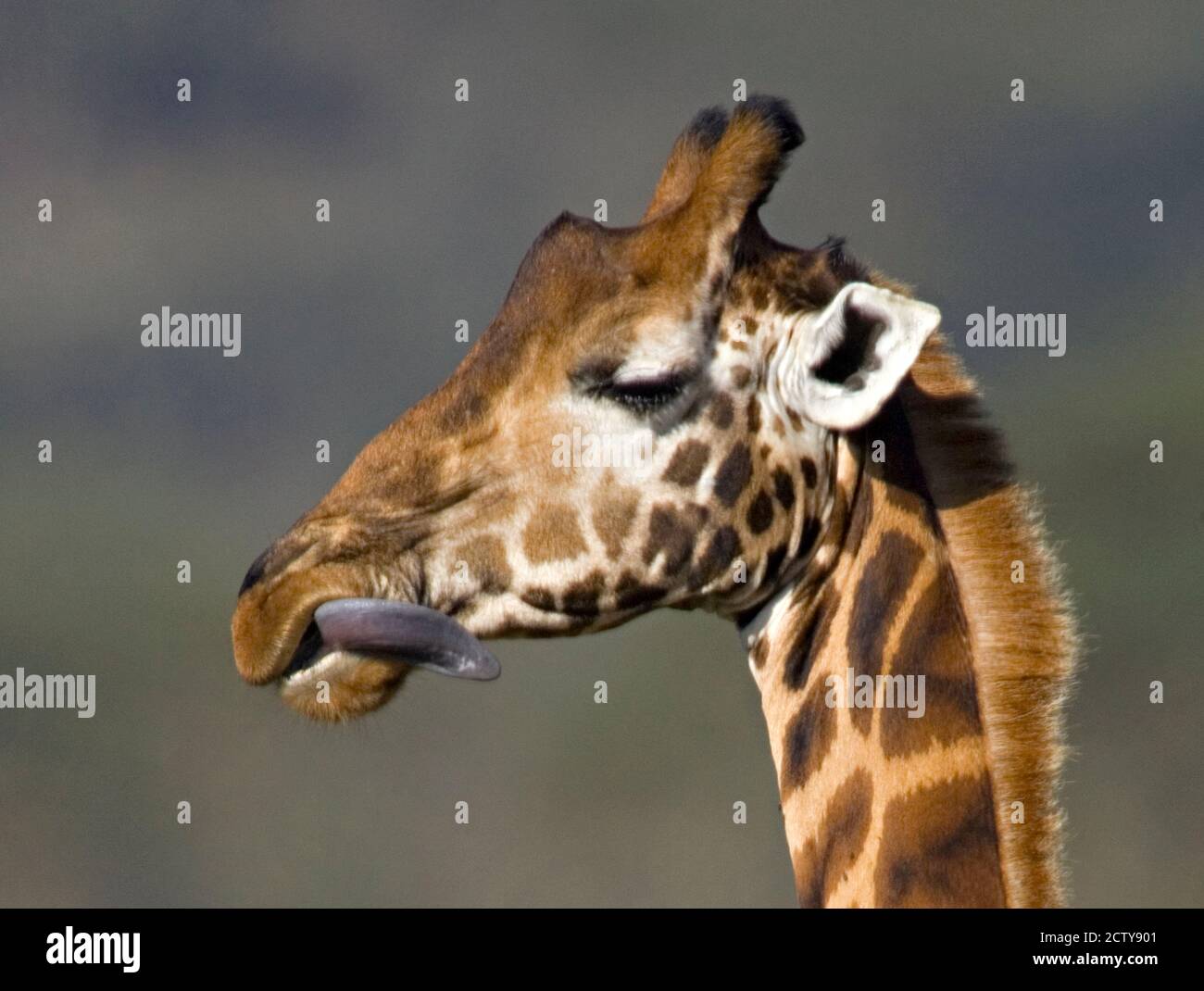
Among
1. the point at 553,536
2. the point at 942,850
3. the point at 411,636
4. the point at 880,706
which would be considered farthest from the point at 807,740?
the point at 411,636

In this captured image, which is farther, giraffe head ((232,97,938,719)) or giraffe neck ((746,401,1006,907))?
giraffe head ((232,97,938,719))

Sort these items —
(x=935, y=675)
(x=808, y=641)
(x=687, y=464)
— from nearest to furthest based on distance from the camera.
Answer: (x=935, y=675)
(x=687, y=464)
(x=808, y=641)

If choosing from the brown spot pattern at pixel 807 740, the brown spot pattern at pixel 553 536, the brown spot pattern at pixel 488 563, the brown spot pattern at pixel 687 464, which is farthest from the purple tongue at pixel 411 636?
the brown spot pattern at pixel 807 740

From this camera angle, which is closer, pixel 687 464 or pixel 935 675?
pixel 935 675

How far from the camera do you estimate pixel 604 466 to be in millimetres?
4848

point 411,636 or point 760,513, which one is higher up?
point 760,513

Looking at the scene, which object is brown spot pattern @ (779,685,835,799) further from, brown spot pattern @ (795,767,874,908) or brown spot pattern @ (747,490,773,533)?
brown spot pattern @ (747,490,773,533)

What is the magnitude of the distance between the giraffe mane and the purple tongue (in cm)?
155

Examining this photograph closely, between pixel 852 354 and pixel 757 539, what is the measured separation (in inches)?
25.9

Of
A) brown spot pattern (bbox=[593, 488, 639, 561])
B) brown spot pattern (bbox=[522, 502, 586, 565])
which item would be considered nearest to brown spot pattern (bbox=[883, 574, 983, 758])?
brown spot pattern (bbox=[593, 488, 639, 561])

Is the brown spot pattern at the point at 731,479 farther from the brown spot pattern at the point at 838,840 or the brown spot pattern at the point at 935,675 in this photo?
the brown spot pattern at the point at 838,840

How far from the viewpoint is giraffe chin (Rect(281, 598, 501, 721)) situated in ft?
14.6

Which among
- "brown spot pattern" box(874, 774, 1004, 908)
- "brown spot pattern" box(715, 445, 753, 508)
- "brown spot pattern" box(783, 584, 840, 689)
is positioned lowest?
"brown spot pattern" box(874, 774, 1004, 908)

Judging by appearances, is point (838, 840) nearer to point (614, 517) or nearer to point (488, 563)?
point (614, 517)
